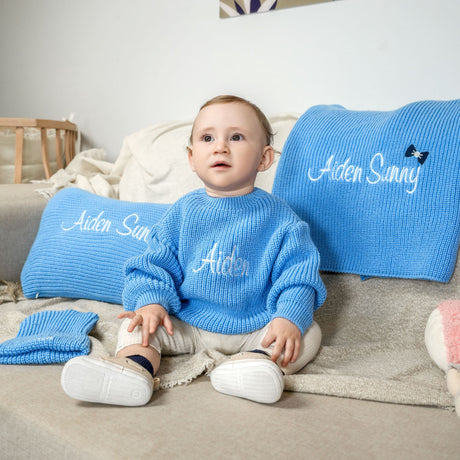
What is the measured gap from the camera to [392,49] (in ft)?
4.61

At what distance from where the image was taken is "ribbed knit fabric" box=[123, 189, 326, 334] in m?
1.04

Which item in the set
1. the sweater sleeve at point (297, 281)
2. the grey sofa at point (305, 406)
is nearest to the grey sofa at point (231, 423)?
the grey sofa at point (305, 406)

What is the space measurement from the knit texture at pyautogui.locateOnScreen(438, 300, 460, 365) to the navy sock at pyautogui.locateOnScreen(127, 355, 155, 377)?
50 cm

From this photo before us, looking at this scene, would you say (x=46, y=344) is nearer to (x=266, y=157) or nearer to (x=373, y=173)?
(x=266, y=157)

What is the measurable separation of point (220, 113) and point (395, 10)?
0.65 m

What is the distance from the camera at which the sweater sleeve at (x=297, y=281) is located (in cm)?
97

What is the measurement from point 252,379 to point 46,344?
40 cm

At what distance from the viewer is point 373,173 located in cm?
114

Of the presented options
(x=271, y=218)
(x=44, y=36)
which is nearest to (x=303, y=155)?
(x=271, y=218)

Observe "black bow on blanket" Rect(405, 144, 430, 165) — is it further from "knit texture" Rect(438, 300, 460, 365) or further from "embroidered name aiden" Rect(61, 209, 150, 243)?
"embroidered name aiden" Rect(61, 209, 150, 243)

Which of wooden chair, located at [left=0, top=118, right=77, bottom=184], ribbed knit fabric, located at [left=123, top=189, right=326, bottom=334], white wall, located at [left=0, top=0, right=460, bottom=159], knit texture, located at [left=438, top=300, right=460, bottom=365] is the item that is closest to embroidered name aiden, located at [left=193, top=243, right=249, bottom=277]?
ribbed knit fabric, located at [left=123, top=189, right=326, bottom=334]

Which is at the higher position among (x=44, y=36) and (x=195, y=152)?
(x=44, y=36)

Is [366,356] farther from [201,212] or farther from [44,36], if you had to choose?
[44,36]

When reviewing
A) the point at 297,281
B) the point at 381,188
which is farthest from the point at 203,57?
the point at 297,281
